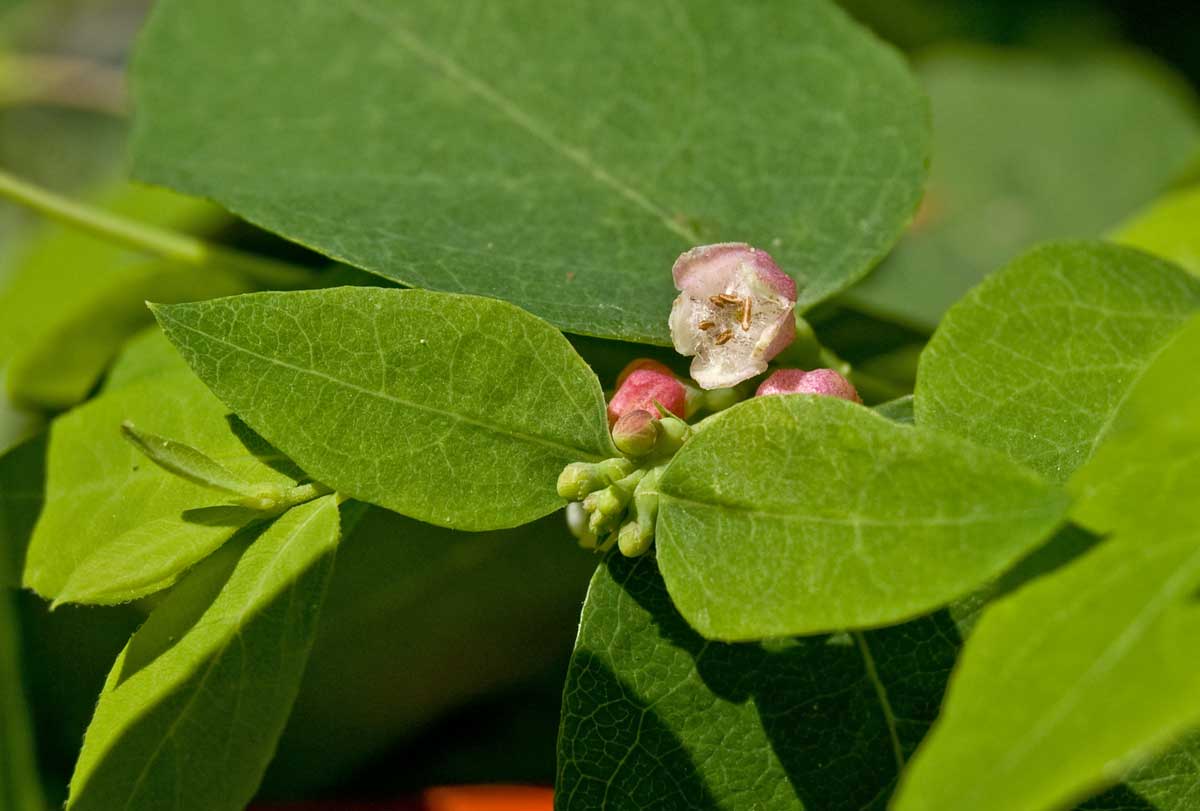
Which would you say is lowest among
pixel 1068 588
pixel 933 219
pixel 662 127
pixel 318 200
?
pixel 933 219

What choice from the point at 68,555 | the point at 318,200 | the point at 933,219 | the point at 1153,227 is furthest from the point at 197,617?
the point at 933,219

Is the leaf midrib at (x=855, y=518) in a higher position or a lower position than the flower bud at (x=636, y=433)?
higher

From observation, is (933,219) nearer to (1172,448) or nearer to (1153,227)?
(1153,227)

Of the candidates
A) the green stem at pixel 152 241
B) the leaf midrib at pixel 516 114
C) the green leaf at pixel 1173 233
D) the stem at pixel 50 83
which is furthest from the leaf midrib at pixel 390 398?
the stem at pixel 50 83

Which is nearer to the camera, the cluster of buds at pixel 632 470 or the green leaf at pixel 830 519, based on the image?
the green leaf at pixel 830 519

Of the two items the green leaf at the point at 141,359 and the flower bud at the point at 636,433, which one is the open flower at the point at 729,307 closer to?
the flower bud at the point at 636,433

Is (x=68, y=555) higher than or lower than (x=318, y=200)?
lower

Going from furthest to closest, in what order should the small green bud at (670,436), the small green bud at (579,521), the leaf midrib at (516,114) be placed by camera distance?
the leaf midrib at (516,114) < the small green bud at (579,521) < the small green bud at (670,436)

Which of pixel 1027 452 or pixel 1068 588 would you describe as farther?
pixel 1027 452
